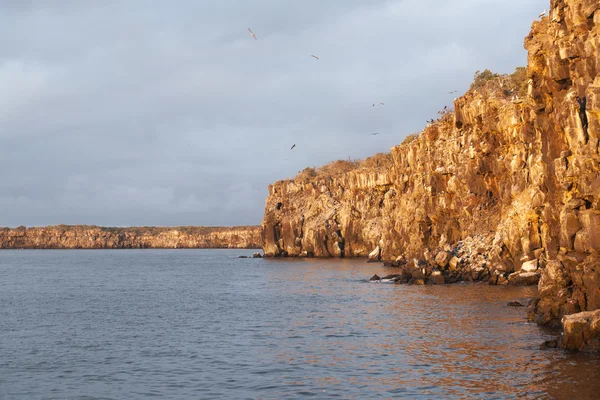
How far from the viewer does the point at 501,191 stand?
290 feet

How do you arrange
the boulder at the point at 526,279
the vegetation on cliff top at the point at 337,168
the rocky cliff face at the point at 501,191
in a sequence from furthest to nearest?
the vegetation on cliff top at the point at 337,168
the boulder at the point at 526,279
the rocky cliff face at the point at 501,191

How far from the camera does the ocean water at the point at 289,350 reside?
84.7 ft

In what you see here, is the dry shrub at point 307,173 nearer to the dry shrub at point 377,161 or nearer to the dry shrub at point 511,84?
the dry shrub at point 377,161

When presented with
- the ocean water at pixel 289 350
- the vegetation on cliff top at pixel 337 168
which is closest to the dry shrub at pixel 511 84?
the ocean water at pixel 289 350

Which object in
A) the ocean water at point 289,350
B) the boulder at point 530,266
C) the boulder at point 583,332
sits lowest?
the ocean water at point 289,350

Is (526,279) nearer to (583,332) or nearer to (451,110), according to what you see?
(583,332)

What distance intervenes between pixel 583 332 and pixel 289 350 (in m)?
14.9

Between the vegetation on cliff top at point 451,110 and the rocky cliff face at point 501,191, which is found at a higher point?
the vegetation on cliff top at point 451,110

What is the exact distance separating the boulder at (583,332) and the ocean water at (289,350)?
935 millimetres

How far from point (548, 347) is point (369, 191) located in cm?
12648

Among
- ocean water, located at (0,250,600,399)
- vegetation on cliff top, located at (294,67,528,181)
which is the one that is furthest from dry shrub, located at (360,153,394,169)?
ocean water, located at (0,250,600,399)

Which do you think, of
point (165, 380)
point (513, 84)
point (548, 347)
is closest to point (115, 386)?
point (165, 380)

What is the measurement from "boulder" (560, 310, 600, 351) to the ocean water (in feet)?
3.07

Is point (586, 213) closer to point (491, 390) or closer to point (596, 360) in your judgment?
point (596, 360)
